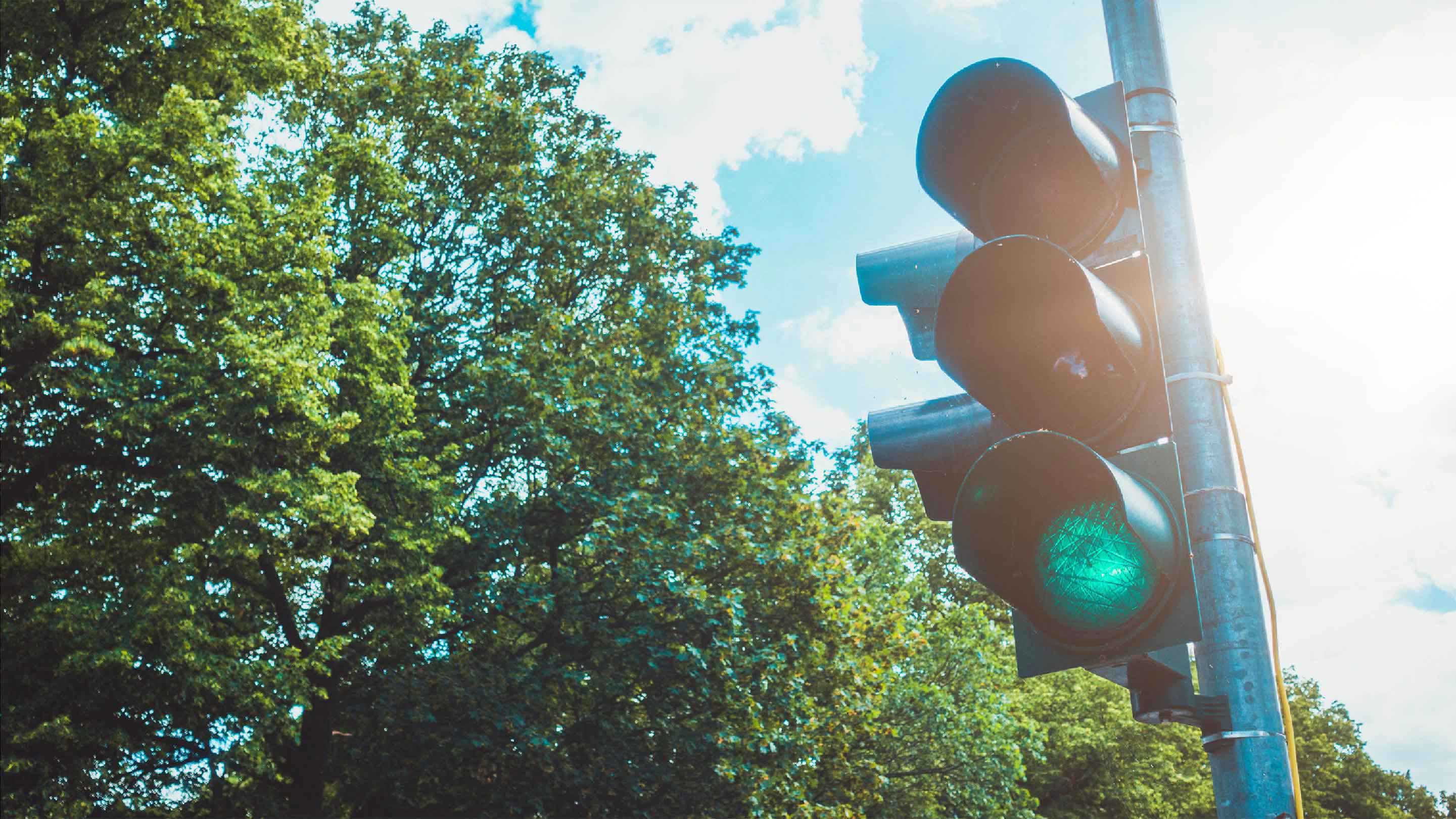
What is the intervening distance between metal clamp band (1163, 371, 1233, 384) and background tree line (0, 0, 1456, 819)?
1269 centimetres

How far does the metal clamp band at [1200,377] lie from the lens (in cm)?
230

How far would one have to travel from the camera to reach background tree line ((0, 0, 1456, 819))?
540 inches

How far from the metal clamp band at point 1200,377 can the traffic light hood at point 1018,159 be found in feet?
1.46

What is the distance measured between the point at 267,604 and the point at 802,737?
8553 millimetres

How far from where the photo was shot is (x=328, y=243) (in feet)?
55.0

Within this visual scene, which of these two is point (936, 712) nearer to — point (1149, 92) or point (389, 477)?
point (389, 477)

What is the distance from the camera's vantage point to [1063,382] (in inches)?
99.3

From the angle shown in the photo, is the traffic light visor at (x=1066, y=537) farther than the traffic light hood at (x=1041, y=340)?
No

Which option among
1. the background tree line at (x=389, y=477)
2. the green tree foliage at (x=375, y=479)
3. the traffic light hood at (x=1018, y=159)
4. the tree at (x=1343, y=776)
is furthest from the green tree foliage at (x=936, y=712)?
the tree at (x=1343, y=776)

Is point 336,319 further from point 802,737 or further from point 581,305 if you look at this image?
point 802,737

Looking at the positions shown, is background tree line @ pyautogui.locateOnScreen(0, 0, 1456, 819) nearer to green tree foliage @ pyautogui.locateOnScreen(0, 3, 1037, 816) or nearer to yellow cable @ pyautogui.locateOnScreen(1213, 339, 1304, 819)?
green tree foliage @ pyautogui.locateOnScreen(0, 3, 1037, 816)

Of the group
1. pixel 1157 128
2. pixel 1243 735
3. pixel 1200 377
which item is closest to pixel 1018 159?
pixel 1157 128

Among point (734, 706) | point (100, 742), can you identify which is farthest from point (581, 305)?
point (100, 742)

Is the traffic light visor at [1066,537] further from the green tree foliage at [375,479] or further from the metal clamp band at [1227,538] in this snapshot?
the green tree foliage at [375,479]
